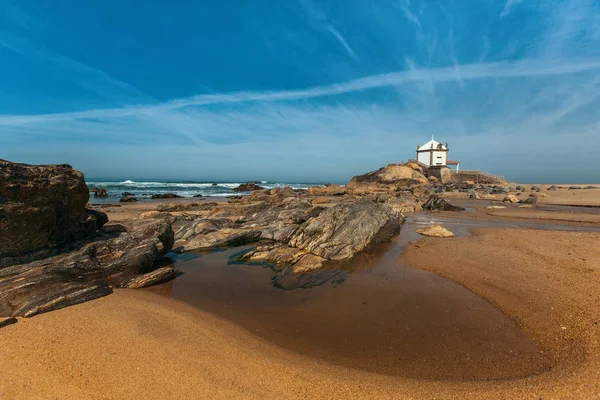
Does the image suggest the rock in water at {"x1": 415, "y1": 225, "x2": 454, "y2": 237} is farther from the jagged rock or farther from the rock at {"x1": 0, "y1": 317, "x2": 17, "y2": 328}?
the rock at {"x1": 0, "y1": 317, "x2": 17, "y2": 328}

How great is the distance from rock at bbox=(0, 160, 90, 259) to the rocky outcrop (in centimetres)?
5206

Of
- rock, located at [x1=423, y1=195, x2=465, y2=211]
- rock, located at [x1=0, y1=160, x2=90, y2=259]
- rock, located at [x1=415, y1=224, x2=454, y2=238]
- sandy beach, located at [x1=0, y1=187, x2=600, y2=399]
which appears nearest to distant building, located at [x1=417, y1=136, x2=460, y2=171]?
rock, located at [x1=423, y1=195, x2=465, y2=211]

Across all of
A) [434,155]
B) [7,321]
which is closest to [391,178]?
[434,155]

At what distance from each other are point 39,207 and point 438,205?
23.2 meters

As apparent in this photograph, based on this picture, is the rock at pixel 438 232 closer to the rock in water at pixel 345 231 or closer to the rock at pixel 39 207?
the rock in water at pixel 345 231

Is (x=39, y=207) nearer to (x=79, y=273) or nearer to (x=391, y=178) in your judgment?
(x=79, y=273)

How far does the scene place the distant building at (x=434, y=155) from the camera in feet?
227

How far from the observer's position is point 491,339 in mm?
4453

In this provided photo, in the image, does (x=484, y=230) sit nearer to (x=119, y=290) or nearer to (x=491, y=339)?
(x=491, y=339)

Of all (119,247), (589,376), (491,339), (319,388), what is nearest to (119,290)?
(119,247)

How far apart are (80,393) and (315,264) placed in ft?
19.1

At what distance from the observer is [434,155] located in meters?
69.9

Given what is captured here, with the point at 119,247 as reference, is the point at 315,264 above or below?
below

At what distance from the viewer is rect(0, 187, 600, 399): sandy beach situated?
126 inches
